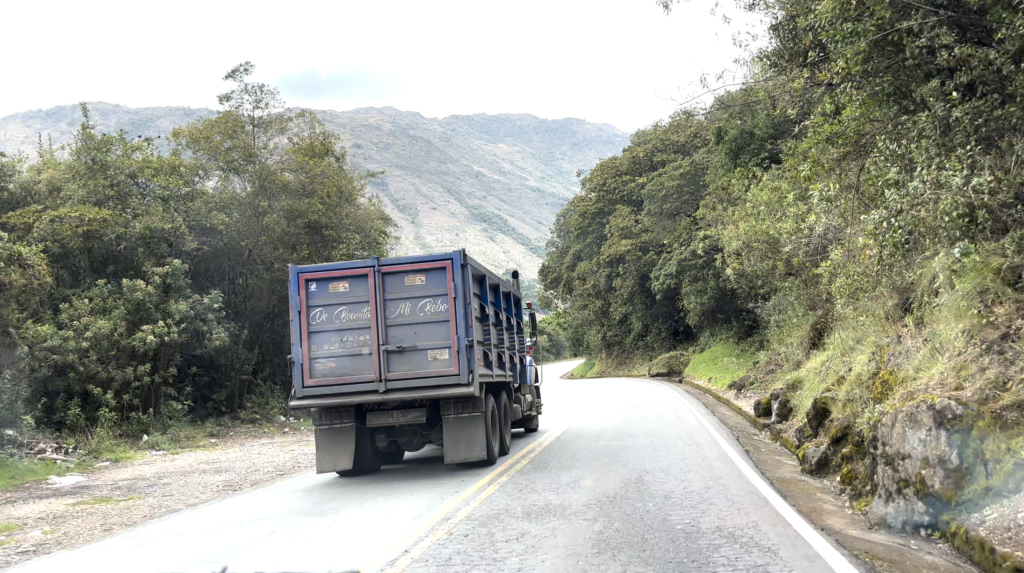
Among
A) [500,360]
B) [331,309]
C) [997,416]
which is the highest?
[331,309]

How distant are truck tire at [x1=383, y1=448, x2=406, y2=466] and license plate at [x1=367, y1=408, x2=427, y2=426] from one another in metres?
1.99

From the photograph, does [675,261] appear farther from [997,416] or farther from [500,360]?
[997,416]

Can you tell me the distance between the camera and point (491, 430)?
11.3m

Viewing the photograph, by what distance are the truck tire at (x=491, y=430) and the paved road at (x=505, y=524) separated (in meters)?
0.33

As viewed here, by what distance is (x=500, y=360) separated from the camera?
41.6 ft

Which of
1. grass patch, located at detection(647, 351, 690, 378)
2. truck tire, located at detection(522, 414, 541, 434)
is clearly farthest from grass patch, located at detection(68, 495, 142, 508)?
grass patch, located at detection(647, 351, 690, 378)

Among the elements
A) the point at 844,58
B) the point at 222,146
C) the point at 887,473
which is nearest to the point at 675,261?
the point at 222,146

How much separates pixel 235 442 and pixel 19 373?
16.3 ft

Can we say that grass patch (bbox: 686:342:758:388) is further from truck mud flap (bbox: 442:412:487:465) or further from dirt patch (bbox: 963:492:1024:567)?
dirt patch (bbox: 963:492:1024:567)

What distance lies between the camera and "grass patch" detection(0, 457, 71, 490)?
12.2 metres

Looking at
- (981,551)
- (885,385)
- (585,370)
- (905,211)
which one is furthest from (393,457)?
(585,370)

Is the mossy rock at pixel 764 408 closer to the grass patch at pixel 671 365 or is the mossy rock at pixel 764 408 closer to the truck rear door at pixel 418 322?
the truck rear door at pixel 418 322

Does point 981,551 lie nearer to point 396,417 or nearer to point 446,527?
point 446,527

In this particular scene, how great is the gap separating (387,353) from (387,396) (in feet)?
1.97
